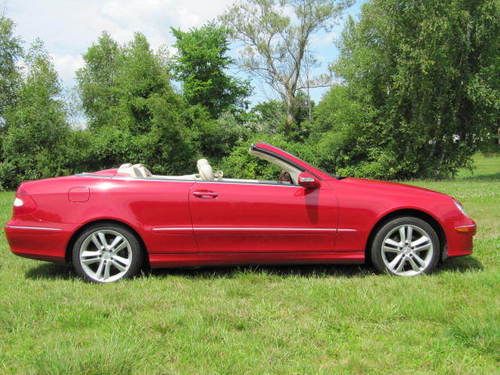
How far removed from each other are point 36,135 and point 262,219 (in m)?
20.7

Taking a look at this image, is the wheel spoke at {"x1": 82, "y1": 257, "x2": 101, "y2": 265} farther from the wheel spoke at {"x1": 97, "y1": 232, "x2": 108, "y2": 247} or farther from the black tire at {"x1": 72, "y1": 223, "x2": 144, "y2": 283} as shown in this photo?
the wheel spoke at {"x1": 97, "y1": 232, "x2": 108, "y2": 247}

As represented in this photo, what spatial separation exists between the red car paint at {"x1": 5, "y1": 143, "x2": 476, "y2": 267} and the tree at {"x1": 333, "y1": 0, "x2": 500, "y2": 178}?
19.2 meters

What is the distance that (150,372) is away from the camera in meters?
2.97

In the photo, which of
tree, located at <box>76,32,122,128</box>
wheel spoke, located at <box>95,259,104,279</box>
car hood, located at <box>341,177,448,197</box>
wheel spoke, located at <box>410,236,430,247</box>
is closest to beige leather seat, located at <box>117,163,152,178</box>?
wheel spoke, located at <box>95,259,104,279</box>

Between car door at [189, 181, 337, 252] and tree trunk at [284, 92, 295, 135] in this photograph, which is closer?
car door at [189, 181, 337, 252]

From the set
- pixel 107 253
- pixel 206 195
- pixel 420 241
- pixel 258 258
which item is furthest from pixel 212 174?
pixel 420 241

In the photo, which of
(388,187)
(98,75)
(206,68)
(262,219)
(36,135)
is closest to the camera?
(262,219)

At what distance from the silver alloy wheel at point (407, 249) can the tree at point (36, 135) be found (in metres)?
20.7

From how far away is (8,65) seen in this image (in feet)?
88.7

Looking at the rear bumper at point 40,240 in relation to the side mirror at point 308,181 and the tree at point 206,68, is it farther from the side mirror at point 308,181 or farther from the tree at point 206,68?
the tree at point 206,68

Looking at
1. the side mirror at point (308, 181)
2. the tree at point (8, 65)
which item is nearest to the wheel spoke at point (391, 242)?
the side mirror at point (308, 181)

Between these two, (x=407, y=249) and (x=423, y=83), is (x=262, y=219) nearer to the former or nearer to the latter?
(x=407, y=249)

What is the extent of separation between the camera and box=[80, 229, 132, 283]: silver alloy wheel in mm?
5000

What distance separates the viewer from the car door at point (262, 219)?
4945mm
